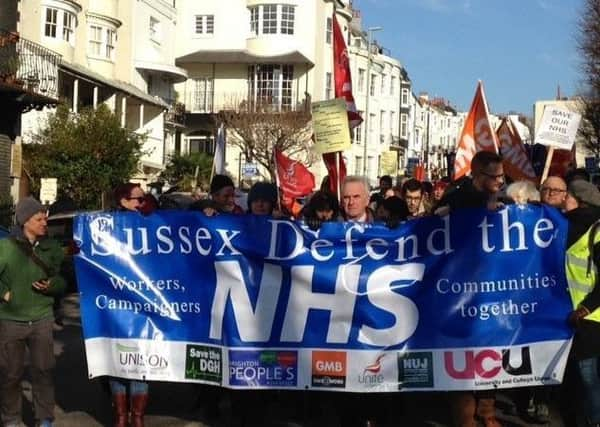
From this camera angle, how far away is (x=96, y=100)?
3831 centimetres

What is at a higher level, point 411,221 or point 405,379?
point 411,221

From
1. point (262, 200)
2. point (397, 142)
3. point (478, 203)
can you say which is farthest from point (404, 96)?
point (478, 203)

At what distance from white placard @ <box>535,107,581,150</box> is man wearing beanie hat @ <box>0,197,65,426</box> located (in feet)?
20.6

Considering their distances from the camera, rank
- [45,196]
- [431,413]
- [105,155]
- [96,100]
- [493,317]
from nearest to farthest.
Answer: [493,317]
[431,413]
[45,196]
[105,155]
[96,100]

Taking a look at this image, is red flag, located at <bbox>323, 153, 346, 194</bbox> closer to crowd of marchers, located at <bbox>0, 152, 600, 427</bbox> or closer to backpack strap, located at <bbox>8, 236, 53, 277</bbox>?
crowd of marchers, located at <bbox>0, 152, 600, 427</bbox>

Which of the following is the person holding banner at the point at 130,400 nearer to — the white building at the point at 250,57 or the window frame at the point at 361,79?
the white building at the point at 250,57

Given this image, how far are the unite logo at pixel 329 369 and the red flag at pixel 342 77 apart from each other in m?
3.93

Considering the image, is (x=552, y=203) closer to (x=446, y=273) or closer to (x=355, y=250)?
(x=446, y=273)

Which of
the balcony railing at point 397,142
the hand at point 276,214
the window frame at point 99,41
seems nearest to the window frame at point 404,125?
the balcony railing at point 397,142

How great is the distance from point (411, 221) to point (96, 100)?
33827 millimetres

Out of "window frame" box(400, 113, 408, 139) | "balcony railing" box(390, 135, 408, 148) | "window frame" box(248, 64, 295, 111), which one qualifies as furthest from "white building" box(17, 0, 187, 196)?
"window frame" box(400, 113, 408, 139)

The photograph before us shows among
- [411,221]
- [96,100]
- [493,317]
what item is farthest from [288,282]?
[96,100]

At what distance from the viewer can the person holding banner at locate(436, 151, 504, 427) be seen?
6141 millimetres

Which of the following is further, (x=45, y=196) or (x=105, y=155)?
(x=105, y=155)
